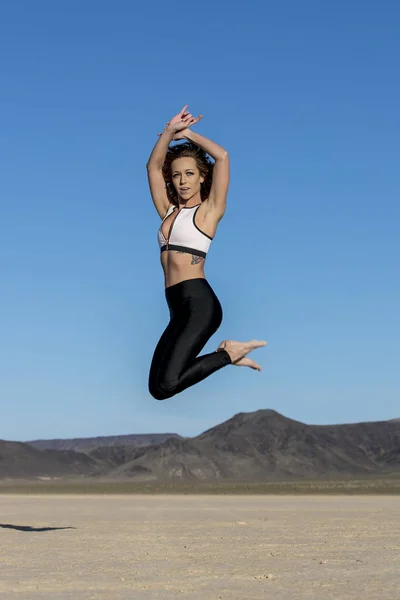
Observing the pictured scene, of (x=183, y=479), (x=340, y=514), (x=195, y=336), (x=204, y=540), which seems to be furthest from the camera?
(x=183, y=479)

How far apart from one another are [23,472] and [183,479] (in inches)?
933

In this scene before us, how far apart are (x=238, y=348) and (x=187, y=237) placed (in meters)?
1.20

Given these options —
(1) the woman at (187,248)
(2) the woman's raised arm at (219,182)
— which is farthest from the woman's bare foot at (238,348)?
(2) the woman's raised arm at (219,182)

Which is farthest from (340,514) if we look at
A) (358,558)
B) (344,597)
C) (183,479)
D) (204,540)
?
(183,479)

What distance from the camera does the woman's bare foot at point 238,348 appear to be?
9289 millimetres

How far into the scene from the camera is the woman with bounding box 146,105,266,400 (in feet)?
28.9

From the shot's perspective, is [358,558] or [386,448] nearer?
[358,558]

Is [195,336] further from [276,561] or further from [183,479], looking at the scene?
[183,479]

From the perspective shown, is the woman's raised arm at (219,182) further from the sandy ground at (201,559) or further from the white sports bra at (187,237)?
the sandy ground at (201,559)

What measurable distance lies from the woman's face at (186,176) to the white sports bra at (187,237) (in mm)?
319

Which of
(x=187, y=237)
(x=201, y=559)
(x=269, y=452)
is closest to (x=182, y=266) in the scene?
(x=187, y=237)

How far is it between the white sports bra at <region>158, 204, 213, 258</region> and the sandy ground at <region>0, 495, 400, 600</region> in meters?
3.70

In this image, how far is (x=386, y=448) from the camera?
117375 mm

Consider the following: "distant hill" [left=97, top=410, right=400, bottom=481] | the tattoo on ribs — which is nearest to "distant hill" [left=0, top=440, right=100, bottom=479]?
"distant hill" [left=97, top=410, right=400, bottom=481]
